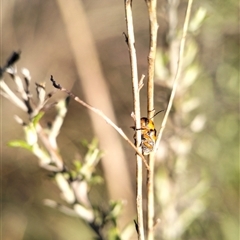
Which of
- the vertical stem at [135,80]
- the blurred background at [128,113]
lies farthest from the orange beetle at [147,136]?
the blurred background at [128,113]

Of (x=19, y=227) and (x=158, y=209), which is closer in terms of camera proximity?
(x=158, y=209)

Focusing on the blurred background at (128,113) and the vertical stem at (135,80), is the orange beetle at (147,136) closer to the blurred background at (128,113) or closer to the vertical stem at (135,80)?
the vertical stem at (135,80)

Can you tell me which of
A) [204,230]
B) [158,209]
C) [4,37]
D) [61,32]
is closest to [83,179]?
[158,209]

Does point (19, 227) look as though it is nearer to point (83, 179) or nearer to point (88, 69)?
point (88, 69)

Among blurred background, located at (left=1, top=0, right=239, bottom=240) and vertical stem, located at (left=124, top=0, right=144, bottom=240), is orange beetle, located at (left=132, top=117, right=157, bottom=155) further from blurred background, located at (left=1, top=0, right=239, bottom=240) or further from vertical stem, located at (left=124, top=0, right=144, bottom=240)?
blurred background, located at (left=1, top=0, right=239, bottom=240)

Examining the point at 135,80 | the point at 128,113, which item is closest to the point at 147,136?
the point at 135,80

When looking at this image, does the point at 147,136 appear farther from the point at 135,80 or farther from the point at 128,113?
the point at 128,113

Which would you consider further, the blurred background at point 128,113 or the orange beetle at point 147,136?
the blurred background at point 128,113

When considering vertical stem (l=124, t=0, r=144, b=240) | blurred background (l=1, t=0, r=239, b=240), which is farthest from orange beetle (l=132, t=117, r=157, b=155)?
blurred background (l=1, t=0, r=239, b=240)
